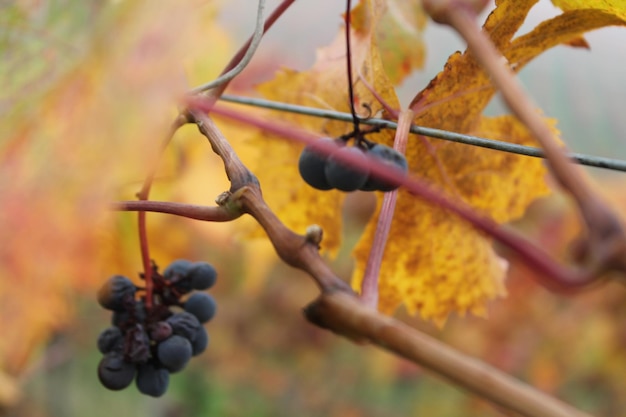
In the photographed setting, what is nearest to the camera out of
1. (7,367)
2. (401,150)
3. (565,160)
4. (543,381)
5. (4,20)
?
(565,160)

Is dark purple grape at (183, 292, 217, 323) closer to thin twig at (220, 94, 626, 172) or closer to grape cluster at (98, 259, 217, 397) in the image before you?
grape cluster at (98, 259, 217, 397)

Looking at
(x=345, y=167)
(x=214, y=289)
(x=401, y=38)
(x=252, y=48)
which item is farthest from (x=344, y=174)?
(x=214, y=289)

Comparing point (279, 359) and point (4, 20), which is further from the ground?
point (279, 359)

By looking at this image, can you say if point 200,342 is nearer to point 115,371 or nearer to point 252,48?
point 115,371

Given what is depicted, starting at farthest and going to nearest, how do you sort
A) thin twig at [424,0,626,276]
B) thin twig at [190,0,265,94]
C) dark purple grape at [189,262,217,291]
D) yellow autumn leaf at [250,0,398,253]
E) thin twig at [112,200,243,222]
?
yellow autumn leaf at [250,0,398,253] → dark purple grape at [189,262,217,291] → thin twig at [190,0,265,94] → thin twig at [112,200,243,222] → thin twig at [424,0,626,276]

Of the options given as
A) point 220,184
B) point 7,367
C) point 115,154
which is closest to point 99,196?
point 115,154

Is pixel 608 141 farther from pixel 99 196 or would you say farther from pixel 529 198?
pixel 99 196

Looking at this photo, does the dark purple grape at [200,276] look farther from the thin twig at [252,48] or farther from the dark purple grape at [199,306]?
the thin twig at [252,48]

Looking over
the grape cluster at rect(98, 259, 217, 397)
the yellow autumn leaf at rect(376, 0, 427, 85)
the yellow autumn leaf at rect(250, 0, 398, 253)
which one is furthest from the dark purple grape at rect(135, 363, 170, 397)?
the yellow autumn leaf at rect(376, 0, 427, 85)
